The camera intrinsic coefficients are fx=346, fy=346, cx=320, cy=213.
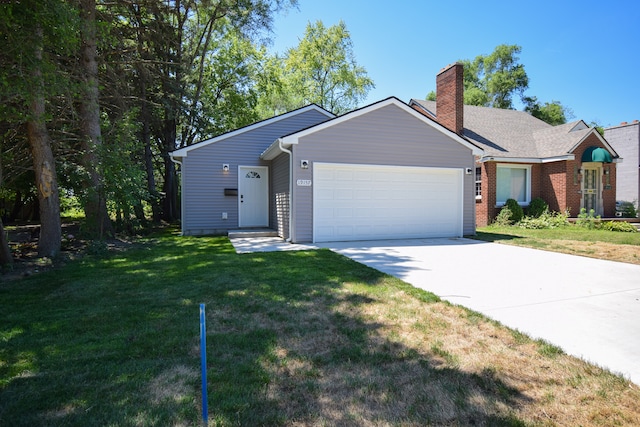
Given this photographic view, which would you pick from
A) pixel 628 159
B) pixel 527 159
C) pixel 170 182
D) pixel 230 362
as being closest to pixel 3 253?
pixel 230 362

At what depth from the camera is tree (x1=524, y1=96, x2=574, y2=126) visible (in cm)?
3216

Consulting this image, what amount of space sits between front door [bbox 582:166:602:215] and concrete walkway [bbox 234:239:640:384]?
32.5 ft

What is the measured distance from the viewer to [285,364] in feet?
8.68

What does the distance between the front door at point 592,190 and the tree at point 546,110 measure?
18614 millimetres

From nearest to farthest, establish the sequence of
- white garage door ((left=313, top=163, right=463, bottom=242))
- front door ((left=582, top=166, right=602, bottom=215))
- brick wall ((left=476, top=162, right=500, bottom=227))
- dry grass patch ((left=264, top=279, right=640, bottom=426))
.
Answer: dry grass patch ((left=264, top=279, right=640, bottom=426)) → white garage door ((left=313, top=163, right=463, bottom=242)) → brick wall ((left=476, top=162, right=500, bottom=227)) → front door ((left=582, top=166, right=602, bottom=215))

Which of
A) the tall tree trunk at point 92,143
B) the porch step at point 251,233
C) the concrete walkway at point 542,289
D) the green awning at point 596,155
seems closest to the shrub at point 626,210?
the green awning at point 596,155

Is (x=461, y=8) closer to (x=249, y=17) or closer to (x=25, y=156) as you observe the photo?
(x=249, y=17)

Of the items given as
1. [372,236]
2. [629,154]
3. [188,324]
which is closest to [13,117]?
[188,324]

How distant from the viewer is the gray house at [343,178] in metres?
9.46

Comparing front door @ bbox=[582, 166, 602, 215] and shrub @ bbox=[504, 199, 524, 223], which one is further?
front door @ bbox=[582, 166, 602, 215]

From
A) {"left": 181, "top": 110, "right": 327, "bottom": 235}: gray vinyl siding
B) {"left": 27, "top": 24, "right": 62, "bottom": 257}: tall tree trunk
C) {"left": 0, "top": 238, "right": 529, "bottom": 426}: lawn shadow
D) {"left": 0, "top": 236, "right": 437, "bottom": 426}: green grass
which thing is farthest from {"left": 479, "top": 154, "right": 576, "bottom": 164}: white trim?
{"left": 27, "top": 24, "right": 62, "bottom": 257}: tall tree trunk

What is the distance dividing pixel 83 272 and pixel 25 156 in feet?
18.3

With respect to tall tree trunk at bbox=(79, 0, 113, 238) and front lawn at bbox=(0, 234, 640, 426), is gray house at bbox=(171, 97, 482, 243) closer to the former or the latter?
tall tree trunk at bbox=(79, 0, 113, 238)

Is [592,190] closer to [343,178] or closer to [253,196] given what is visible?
[343,178]
